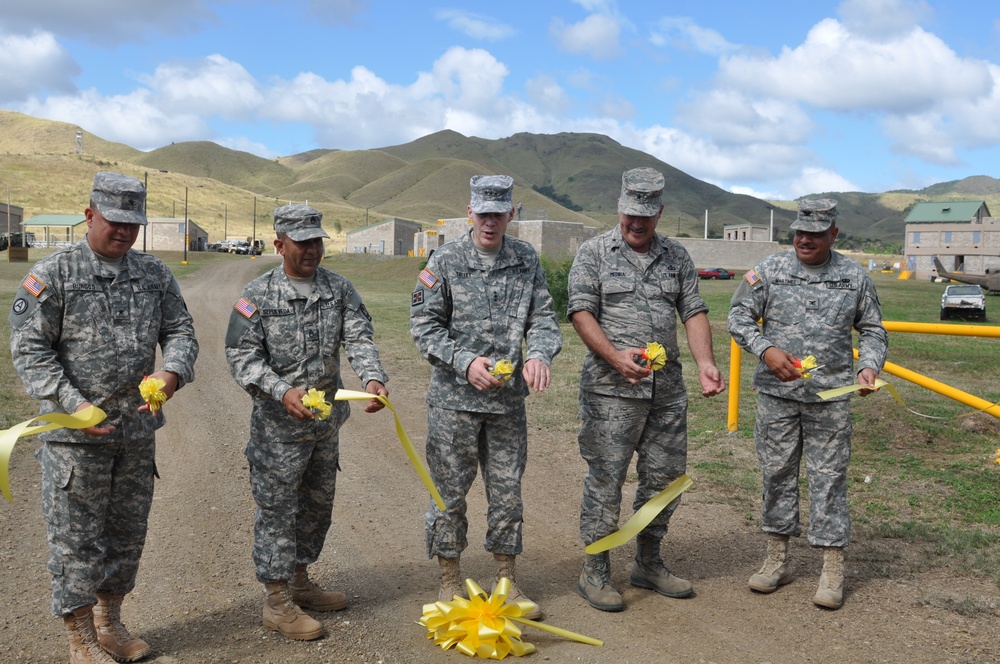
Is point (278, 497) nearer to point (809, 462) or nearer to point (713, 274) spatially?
point (809, 462)

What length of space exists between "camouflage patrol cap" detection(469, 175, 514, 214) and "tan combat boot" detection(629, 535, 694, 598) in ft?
6.88

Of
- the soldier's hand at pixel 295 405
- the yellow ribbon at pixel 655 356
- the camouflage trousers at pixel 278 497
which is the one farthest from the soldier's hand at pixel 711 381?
the soldier's hand at pixel 295 405

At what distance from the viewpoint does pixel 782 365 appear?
4906 mm

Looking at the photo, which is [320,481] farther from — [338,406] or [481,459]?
[481,459]

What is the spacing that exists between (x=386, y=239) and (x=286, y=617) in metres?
75.9

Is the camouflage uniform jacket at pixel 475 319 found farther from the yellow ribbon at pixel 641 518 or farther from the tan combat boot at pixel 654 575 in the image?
the tan combat boot at pixel 654 575

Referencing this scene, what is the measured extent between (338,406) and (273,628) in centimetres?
116

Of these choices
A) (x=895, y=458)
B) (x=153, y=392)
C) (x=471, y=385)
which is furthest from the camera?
(x=895, y=458)

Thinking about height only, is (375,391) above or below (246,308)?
below

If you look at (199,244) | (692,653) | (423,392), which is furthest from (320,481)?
(199,244)

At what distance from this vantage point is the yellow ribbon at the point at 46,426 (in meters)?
3.73

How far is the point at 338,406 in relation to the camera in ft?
15.3

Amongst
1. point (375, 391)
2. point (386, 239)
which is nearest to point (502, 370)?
point (375, 391)

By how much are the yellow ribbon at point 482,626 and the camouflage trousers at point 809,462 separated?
1527mm
